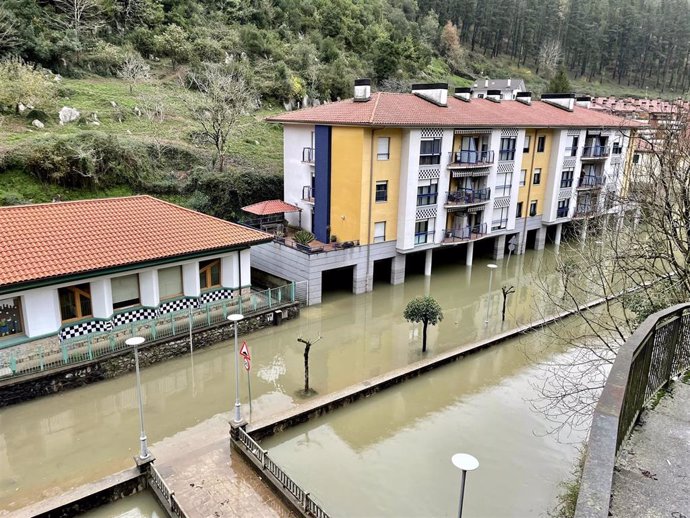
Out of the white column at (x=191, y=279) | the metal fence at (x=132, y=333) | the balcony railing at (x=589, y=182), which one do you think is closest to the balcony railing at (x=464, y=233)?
the metal fence at (x=132, y=333)

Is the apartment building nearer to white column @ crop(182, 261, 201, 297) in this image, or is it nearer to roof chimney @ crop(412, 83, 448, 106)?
roof chimney @ crop(412, 83, 448, 106)

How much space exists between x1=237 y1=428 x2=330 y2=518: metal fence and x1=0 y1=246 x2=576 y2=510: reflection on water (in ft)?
8.73

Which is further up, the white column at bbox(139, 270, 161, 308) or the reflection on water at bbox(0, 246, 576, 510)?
the white column at bbox(139, 270, 161, 308)

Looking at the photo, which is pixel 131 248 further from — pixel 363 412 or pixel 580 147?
pixel 580 147

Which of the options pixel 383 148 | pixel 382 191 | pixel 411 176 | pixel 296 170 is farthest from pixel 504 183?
pixel 296 170

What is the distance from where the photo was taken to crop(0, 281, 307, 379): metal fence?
673 inches

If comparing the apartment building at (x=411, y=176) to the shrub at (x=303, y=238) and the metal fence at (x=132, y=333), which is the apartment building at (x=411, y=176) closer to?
the shrub at (x=303, y=238)

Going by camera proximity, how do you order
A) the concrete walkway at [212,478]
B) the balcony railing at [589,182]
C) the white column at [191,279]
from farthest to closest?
the balcony railing at [589,182], the white column at [191,279], the concrete walkway at [212,478]

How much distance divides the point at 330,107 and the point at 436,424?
20.5 m

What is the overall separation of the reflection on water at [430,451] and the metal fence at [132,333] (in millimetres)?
7360

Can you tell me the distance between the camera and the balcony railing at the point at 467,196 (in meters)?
30.8

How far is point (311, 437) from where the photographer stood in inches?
613

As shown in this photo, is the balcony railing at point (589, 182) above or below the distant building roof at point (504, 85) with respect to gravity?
below

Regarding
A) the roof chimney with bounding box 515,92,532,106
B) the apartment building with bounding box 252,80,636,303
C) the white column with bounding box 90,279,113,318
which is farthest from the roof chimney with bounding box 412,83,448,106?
the white column with bounding box 90,279,113,318
